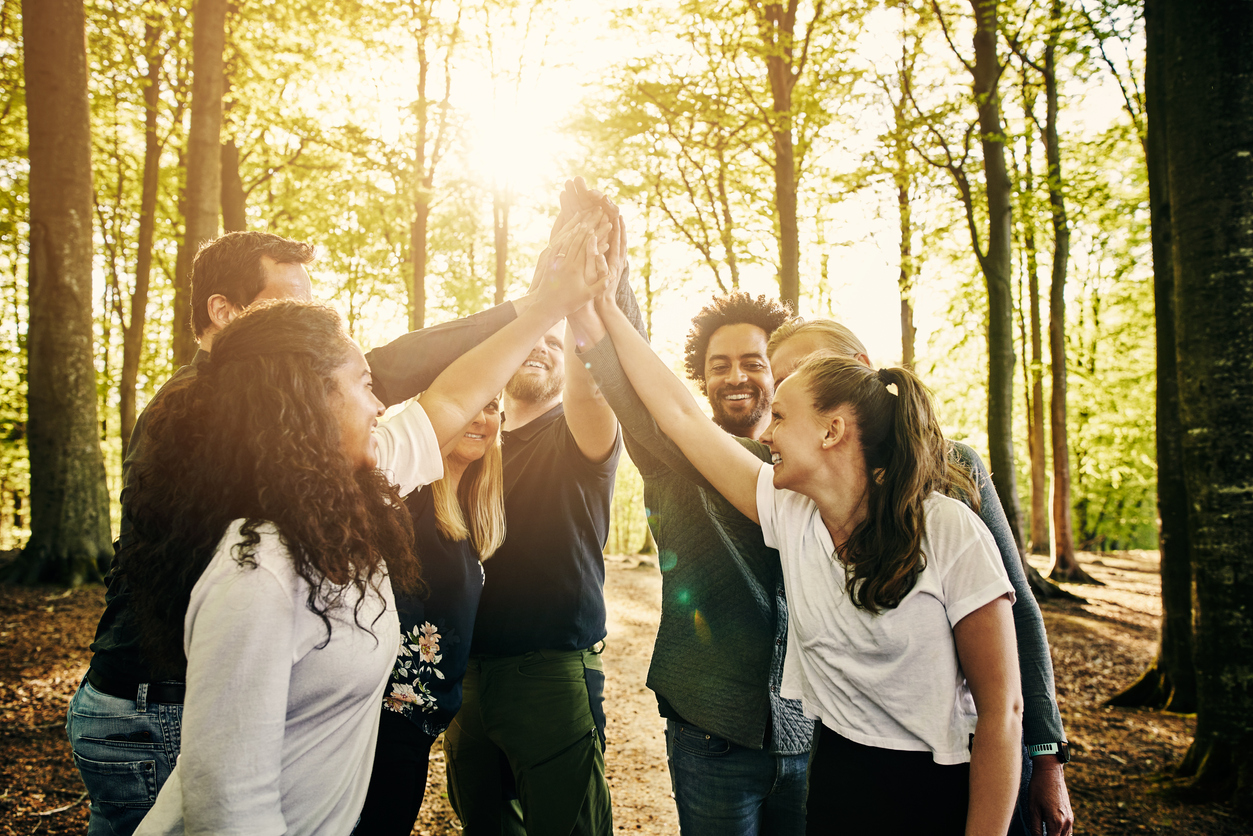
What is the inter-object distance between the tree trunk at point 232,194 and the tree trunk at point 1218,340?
1197cm

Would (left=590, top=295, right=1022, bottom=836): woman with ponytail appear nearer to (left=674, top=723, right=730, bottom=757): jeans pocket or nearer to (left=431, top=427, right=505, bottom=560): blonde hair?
(left=674, top=723, right=730, bottom=757): jeans pocket

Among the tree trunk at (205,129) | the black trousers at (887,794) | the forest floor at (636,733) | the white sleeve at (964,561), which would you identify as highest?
the tree trunk at (205,129)

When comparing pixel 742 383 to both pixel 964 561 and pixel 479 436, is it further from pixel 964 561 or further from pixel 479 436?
pixel 964 561

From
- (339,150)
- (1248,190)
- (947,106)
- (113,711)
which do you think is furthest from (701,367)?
(339,150)

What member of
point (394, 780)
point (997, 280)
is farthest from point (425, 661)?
point (997, 280)

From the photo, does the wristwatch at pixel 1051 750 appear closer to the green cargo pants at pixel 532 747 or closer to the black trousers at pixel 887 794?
the black trousers at pixel 887 794

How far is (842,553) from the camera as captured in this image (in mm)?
1874

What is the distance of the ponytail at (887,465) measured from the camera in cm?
172

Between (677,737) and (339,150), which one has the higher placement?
(339,150)

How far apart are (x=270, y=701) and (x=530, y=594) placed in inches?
61.1

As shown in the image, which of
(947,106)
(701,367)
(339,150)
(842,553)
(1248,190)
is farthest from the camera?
(339,150)

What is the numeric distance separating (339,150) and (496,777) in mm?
13446

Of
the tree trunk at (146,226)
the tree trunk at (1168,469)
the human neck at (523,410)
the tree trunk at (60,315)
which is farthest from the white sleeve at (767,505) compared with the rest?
the tree trunk at (146,226)

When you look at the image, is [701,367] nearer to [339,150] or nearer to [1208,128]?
[1208,128]
